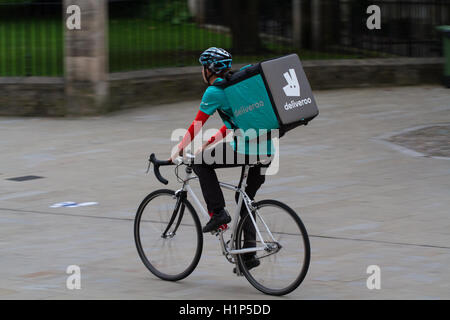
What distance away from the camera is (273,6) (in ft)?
63.8

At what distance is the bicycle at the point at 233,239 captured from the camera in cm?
617

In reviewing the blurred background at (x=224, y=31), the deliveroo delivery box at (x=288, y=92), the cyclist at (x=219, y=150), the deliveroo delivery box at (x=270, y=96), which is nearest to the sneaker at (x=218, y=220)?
the cyclist at (x=219, y=150)

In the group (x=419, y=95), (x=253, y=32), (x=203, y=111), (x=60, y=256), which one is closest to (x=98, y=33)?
(x=253, y=32)

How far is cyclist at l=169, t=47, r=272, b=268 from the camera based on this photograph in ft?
20.7

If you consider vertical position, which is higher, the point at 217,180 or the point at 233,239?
the point at 217,180

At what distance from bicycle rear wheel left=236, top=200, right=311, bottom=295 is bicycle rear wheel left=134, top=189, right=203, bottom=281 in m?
0.47

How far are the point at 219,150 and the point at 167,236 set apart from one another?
3.11 ft

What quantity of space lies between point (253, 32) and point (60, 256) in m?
12.4

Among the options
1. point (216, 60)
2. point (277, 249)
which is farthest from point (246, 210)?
point (216, 60)

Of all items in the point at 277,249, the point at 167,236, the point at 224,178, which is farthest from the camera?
the point at 224,178

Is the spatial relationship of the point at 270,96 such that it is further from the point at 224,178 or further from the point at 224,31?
the point at 224,31

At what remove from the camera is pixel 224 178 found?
1061 centimetres

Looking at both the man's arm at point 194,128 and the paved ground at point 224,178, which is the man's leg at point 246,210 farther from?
the man's arm at point 194,128

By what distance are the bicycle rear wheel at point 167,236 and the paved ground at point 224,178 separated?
0.40 feet
